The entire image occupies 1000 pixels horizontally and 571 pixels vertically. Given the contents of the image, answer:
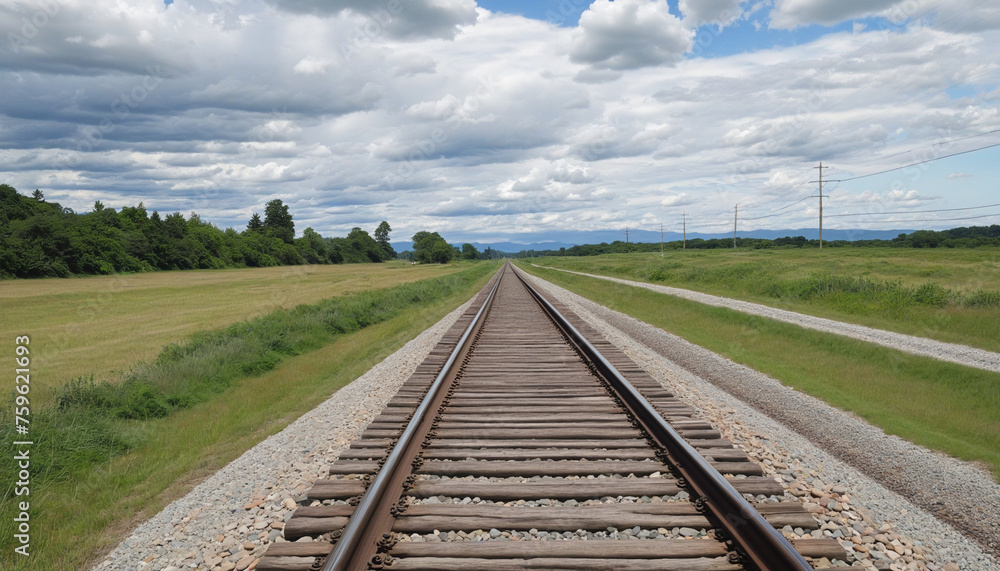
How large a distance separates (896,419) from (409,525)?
22.5 feet

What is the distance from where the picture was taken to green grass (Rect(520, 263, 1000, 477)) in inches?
269

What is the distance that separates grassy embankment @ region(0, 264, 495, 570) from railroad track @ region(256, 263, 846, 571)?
1.96m

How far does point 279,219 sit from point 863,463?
461 ft

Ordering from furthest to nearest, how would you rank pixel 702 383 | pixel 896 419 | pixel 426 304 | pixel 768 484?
pixel 426 304 < pixel 702 383 < pixel 896 419 < pixel 768 484

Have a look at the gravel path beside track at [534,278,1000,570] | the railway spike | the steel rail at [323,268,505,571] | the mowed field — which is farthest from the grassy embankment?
the gravel path beside track at [534,278,1000,570]

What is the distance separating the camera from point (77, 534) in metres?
4.54

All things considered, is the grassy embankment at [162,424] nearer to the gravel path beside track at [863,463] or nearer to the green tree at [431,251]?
the gravel path beside track at [863,463]

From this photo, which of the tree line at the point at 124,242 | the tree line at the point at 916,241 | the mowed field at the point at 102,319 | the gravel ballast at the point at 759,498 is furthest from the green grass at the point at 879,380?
the tree line at the point at 916,241

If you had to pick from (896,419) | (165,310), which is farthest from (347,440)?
(165,310)

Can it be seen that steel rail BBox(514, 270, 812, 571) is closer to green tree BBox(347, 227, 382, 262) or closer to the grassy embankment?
the grassy embankment

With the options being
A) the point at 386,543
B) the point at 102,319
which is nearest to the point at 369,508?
the point at 386,543

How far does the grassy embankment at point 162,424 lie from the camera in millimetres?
4875

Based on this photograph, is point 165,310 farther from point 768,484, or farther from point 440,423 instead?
point 768,484

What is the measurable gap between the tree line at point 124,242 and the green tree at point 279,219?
7.1 inches
